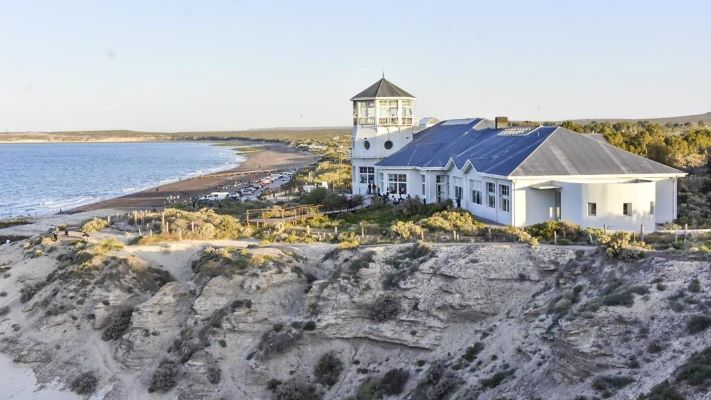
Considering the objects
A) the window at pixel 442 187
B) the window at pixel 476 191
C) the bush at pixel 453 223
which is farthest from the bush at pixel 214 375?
the window at pixel 442 187

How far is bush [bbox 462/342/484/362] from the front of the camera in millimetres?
22728

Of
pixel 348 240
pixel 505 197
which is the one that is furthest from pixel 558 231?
pixel 348 240

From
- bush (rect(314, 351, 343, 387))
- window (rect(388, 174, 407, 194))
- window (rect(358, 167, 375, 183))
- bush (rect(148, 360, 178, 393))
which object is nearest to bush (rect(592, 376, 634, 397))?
bush (rect(314, 351, 343, 387))

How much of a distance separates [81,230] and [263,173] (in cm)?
7074

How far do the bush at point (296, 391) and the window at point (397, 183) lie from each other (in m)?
23.2

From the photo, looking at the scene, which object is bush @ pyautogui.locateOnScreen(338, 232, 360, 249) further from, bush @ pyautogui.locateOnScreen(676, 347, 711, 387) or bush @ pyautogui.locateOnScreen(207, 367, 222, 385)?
bush @ pyautogui.locateOnScreen(676, 347, 711, 387)

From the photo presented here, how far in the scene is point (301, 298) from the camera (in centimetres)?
2803

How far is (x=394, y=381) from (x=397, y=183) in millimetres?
24403

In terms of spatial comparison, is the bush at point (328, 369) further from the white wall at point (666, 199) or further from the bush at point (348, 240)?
the white wall at point (666, 199)

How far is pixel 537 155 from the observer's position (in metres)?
35.3

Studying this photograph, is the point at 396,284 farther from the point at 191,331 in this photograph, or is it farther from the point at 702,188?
the point at 702,188

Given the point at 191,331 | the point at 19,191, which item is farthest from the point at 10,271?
the point at 19,191

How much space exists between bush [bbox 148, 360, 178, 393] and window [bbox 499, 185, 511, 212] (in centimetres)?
1661

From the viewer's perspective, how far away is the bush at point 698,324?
1830 centimetres
